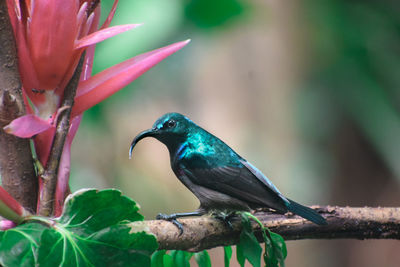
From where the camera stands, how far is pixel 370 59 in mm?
2920

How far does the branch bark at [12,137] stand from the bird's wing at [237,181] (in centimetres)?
52

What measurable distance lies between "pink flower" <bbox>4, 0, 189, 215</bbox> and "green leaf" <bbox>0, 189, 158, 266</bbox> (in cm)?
7

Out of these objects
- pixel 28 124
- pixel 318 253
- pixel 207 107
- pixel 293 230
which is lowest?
pixel 318 253

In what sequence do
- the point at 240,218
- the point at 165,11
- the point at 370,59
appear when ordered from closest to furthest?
the point at 240,218 → the point at 165,11 → the point at 370,59

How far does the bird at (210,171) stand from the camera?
1.06 m

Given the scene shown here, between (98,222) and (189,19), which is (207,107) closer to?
(189,19)

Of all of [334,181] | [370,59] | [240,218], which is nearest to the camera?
[240,218]

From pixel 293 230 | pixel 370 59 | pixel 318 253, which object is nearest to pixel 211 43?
pixel 370 59

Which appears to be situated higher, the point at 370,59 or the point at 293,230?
the point at 370,59

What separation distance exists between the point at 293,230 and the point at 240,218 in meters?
0.13

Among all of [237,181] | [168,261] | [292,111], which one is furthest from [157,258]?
[292,111]

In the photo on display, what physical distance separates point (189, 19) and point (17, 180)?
1946 mm

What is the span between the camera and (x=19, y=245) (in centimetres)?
55

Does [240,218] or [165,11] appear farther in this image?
[165,11]
